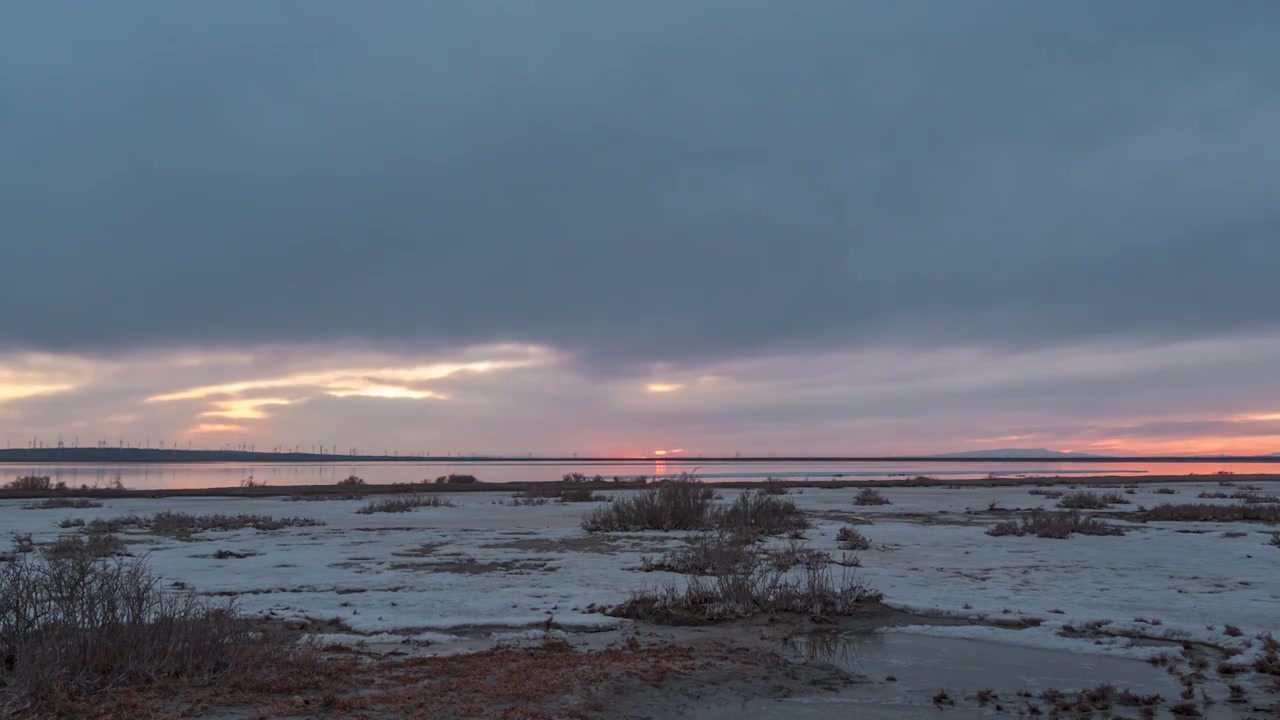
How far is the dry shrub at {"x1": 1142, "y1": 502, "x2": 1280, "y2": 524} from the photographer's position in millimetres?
24500

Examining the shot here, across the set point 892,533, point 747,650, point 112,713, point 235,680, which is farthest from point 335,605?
point 892,533

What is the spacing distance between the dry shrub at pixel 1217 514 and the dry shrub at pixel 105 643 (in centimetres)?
2660

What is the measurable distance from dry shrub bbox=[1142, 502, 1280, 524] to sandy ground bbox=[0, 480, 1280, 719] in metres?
2.79

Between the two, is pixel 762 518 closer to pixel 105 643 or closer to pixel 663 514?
pixel 663 514

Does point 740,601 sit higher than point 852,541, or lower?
higher

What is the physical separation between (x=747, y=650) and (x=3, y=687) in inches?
270

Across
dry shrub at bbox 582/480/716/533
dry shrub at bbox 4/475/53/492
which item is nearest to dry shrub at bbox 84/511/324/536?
dry shrub at bbox 582/480/716/533

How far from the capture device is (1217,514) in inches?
992

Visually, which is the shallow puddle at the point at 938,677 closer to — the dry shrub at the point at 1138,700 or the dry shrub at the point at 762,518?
the dry shrub at the point at 1138,700

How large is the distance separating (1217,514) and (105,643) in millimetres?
29222

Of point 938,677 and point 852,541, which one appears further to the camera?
point 852,541

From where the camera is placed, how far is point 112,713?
20.1 feet

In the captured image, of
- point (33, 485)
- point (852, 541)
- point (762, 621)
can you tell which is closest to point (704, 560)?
point (762, 621)

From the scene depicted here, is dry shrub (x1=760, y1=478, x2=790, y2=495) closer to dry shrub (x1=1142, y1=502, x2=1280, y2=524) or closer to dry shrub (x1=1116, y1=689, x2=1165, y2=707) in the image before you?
dry shrub (x1=1142, y1=502, x2=1280, y2=524)
